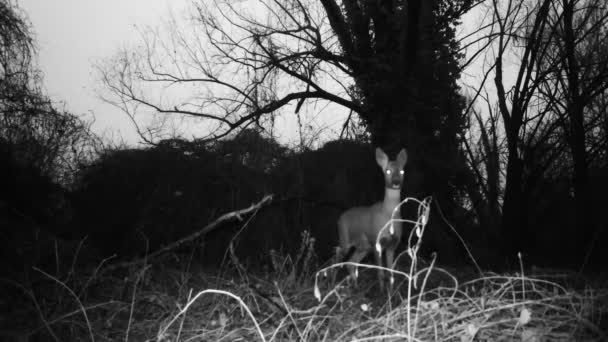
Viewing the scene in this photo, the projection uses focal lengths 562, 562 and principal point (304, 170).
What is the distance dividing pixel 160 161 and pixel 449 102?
353 centimetres

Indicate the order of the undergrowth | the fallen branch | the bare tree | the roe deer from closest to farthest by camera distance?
the undergrowth < the fallen branch < the roe deer < the bare tree

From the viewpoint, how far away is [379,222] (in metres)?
3.23

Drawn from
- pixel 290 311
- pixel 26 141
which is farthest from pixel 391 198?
pixel 26 141

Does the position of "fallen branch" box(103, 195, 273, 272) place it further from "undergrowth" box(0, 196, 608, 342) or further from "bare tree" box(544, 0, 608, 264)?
"bare tree" box(544, 0, 608, 264)

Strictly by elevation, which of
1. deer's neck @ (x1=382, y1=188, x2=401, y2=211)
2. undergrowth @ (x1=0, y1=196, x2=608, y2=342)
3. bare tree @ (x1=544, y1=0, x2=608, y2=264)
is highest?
bare tree @ (x1=544, y1=0, x2=608, y2=264)

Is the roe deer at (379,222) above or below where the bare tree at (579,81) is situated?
below

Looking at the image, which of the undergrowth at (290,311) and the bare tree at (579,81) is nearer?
the undergrowth at (290,311)

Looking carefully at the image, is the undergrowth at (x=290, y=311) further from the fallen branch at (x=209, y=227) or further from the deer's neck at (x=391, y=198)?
the deer's neck at (x=391, y=198)

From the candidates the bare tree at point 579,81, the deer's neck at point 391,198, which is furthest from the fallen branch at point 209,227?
the bare tree at point 579,81

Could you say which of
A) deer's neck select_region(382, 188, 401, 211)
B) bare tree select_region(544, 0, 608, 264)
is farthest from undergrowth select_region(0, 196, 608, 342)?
bare tree select_region(544, 0, 608, 264)

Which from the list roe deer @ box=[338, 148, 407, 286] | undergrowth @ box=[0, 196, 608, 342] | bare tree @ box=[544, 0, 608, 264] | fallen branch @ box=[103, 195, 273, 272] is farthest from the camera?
bare tree @ box=[544, 0, 608, 264]

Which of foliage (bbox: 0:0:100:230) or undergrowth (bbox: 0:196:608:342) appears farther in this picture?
foliage (bbox: 0:0:100:230)

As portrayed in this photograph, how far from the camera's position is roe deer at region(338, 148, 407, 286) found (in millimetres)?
3184

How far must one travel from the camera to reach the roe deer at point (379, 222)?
3.18 metres
